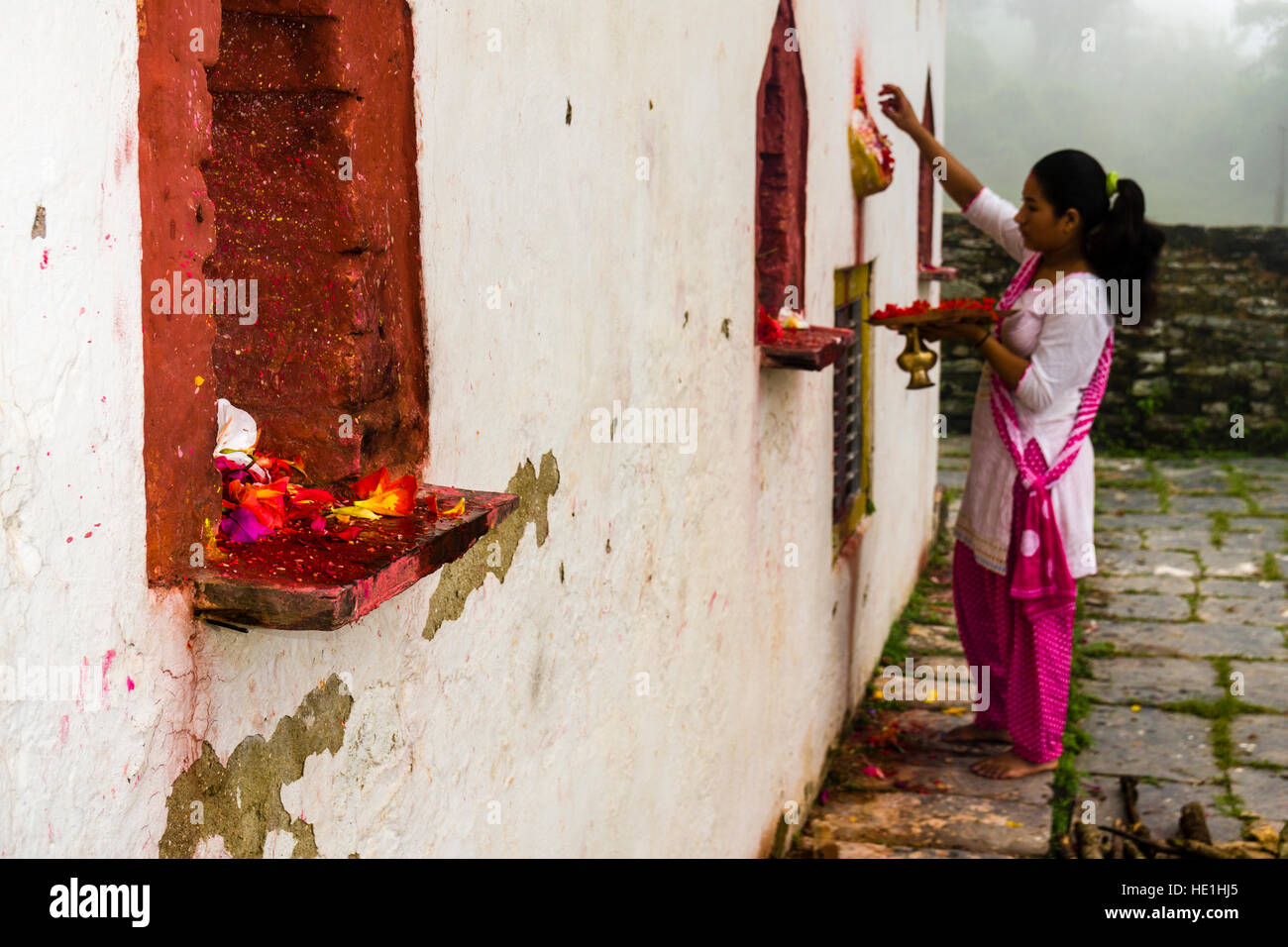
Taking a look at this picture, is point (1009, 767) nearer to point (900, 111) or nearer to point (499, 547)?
point (900, 111)

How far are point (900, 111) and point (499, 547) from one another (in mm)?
3908

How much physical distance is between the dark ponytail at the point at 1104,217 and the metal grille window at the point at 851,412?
88 centimetres

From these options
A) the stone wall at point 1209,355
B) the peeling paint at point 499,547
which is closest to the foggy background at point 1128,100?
the stone wall at point 1209,355

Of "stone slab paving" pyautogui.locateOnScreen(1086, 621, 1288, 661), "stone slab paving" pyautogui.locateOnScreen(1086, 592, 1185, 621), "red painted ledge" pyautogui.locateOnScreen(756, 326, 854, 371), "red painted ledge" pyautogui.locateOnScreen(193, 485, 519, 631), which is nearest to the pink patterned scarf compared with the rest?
"red painted ledge" pyautogui.locateOnScreen(756, 326, 854, 371)

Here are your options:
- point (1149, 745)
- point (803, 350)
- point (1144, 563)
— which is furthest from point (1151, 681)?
point (803, 350)

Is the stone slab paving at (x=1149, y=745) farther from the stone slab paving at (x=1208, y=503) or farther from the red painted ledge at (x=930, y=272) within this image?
the stone slab paving at (x=1208, y=503)

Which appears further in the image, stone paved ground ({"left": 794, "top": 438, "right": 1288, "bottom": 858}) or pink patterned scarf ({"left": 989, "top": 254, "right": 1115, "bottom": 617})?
pink patterned scarf ({"left": 989, "top": 254, "right": 1115, "bottom": 617})

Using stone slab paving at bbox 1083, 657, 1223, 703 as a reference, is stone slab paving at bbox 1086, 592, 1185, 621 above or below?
above

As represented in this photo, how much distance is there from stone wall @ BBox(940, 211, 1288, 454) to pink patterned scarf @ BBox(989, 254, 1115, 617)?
266 inches

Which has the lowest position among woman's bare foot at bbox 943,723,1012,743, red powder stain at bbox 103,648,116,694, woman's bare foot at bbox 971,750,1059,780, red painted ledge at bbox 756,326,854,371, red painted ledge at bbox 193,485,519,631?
woman's bare foot at bbox 971,750,1059,780

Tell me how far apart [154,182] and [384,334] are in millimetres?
521

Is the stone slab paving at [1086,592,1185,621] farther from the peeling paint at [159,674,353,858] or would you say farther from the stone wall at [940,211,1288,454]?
the peeling paint at [159,674,353,858]

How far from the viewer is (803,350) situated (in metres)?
4.01

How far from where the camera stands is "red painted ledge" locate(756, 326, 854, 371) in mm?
3984
